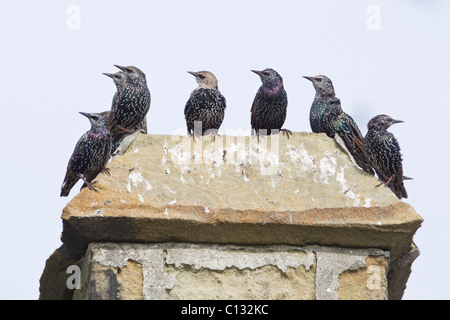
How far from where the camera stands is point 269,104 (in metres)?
6.84

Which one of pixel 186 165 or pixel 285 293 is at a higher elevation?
pixel 186 165

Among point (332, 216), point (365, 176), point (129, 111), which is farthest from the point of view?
point (129, 111)

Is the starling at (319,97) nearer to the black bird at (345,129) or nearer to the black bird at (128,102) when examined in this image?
the black bird at (345,129)

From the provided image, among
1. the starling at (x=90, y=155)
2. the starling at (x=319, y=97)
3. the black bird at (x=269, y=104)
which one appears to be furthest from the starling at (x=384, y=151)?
the starling at (x=90, y=155)

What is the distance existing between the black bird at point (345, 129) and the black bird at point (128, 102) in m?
1.46

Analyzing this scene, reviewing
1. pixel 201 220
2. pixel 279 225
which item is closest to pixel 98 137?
pixel 201 220

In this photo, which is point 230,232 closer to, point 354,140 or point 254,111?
point 354,140

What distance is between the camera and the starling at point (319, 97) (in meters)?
6.95

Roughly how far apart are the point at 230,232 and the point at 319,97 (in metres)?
2.87

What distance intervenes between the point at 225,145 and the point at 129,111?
5.18 feet

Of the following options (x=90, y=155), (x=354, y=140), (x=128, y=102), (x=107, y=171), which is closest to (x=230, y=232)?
(x=107, y=171)
